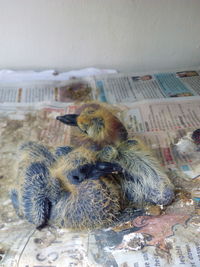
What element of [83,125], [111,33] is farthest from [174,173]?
[111,33]

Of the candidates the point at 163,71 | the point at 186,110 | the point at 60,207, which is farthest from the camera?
the point at 163,71

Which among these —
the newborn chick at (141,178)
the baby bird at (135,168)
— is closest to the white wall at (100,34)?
the baby bird at (135,168)

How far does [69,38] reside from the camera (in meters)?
1.57

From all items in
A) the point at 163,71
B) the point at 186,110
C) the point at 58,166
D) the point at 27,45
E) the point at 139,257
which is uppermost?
the point at 27,45

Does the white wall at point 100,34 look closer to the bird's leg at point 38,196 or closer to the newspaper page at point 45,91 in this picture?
the newspaper page at point 45,91

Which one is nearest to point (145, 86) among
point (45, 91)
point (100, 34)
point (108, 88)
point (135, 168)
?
point (108, 88)

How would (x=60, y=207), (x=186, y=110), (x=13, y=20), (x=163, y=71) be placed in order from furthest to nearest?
(x=163, y=71) < (x=13, y=20) < (x=186, y=110) < (x=60, y=207)

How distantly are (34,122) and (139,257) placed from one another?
789 millimetres

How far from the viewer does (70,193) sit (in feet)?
2.86

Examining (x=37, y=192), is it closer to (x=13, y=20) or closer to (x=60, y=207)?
(x=60, y=207)

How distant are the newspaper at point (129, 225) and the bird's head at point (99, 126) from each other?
0.13 m

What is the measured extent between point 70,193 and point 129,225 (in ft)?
0.55

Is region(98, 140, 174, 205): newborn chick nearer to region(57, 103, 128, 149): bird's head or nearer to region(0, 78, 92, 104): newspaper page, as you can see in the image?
region(57, 103, 128, 149): bird's head

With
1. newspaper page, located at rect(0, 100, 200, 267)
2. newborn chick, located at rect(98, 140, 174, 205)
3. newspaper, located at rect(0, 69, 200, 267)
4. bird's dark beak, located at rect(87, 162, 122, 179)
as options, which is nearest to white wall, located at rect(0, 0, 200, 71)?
newspaper, located at rect(0, 69, 200, 267)
